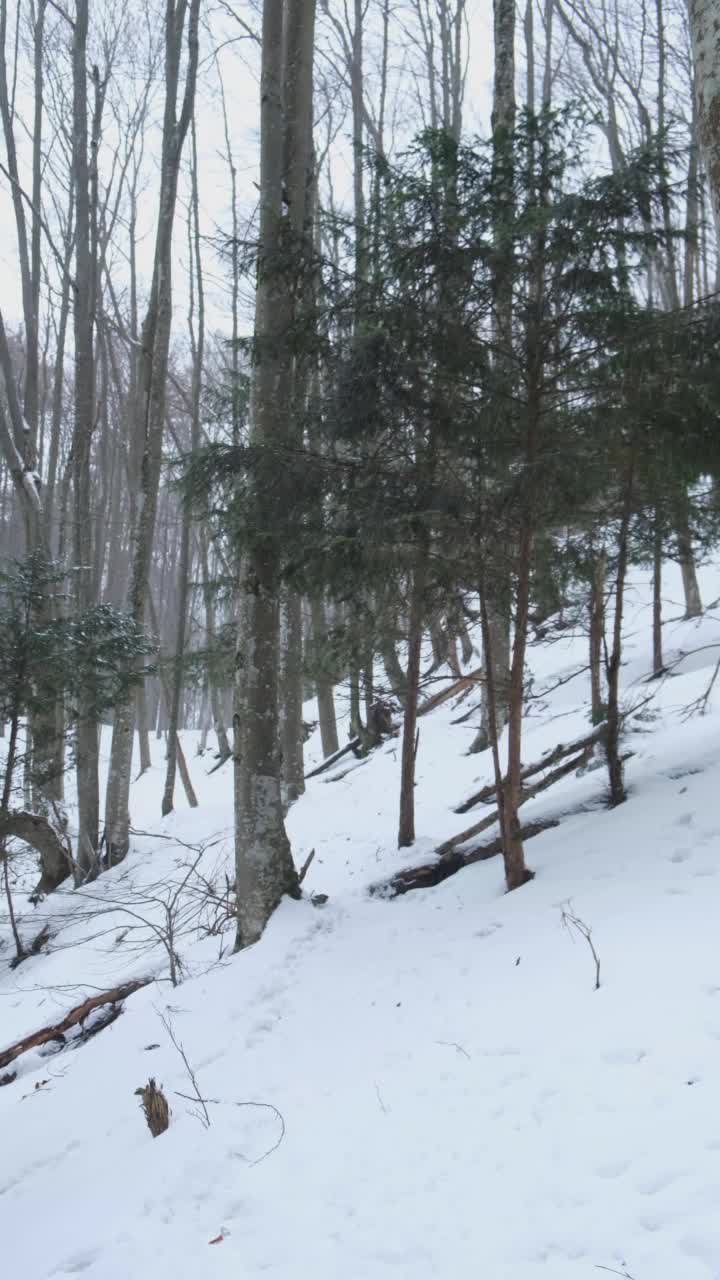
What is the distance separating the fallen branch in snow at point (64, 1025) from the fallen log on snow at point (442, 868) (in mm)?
2157

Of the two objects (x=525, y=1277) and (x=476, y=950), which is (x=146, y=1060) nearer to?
(x=476, y=950)

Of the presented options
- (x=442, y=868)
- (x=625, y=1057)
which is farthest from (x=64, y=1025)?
(x=625, y=1057)

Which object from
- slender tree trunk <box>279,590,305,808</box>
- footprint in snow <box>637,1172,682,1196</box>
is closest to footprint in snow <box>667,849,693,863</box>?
footprint in snow <box>637,1172,682,1196</box>

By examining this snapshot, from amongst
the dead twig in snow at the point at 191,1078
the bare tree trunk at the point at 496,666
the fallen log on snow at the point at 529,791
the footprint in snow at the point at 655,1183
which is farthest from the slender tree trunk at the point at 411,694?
the footprint in snow at the point at 655,1183

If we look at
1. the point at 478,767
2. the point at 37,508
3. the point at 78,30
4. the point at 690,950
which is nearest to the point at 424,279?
the point at 690,950

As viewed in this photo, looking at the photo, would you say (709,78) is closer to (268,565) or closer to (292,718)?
(268,565)

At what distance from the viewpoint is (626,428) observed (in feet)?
15.0

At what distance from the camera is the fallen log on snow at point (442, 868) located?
588cm

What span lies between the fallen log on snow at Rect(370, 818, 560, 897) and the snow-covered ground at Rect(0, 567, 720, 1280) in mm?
189

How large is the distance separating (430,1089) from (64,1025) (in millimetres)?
3625

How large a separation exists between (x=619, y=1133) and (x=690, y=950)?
1073mm

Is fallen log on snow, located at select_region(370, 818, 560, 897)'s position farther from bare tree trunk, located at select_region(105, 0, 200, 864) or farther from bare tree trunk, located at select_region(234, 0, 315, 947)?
bare tree trunk, located at select_region(105, 0, 200, 864)

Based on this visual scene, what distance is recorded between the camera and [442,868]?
19.6ft

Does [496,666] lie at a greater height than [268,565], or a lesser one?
lesser
